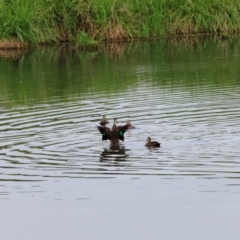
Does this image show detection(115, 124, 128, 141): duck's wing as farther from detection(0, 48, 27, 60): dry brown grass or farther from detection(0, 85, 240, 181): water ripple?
detection(0, 48, 27, 60): dry brown grass

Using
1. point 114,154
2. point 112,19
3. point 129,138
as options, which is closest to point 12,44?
point 112,19

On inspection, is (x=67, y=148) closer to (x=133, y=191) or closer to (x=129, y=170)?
(x=129, y=170)

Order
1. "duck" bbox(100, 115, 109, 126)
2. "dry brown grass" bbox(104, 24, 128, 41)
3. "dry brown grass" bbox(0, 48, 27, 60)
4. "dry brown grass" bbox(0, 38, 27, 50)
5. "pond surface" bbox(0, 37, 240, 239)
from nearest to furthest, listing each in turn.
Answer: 1. "pond surface" bbox(0, 37, 240, 239)
2. "duck" bbox(100, 115, 109, 126)
3. "dry brown grass" bbox(0, 48, 27, 60)
4. "dry brown grass" bbox(0, 38, 27, 50)
5. "dry brown grass" bbox(104, 24, 128, 41)

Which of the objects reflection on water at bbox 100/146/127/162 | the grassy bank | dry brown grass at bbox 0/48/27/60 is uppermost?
the grassy bank

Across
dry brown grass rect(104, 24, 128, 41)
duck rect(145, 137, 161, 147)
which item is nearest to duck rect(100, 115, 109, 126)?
duck rect(145, 137, 161, 147)

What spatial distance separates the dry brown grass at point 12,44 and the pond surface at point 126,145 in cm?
740

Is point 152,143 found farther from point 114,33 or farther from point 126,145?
point 114,33

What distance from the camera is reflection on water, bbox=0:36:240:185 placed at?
12.3 meters

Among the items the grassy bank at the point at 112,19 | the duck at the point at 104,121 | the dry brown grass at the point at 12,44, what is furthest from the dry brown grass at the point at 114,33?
the duck at the point at 104,121

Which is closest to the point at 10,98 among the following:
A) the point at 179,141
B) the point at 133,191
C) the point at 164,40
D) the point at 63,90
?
the point at 63,90

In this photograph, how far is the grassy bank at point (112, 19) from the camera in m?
32.4

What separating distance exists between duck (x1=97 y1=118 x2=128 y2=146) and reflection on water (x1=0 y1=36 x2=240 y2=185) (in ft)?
0.56

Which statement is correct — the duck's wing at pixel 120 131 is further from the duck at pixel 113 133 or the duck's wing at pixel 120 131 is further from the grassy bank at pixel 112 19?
the grassy bank at pixel 112 19

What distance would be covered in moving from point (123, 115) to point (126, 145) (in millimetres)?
Result: 2607
